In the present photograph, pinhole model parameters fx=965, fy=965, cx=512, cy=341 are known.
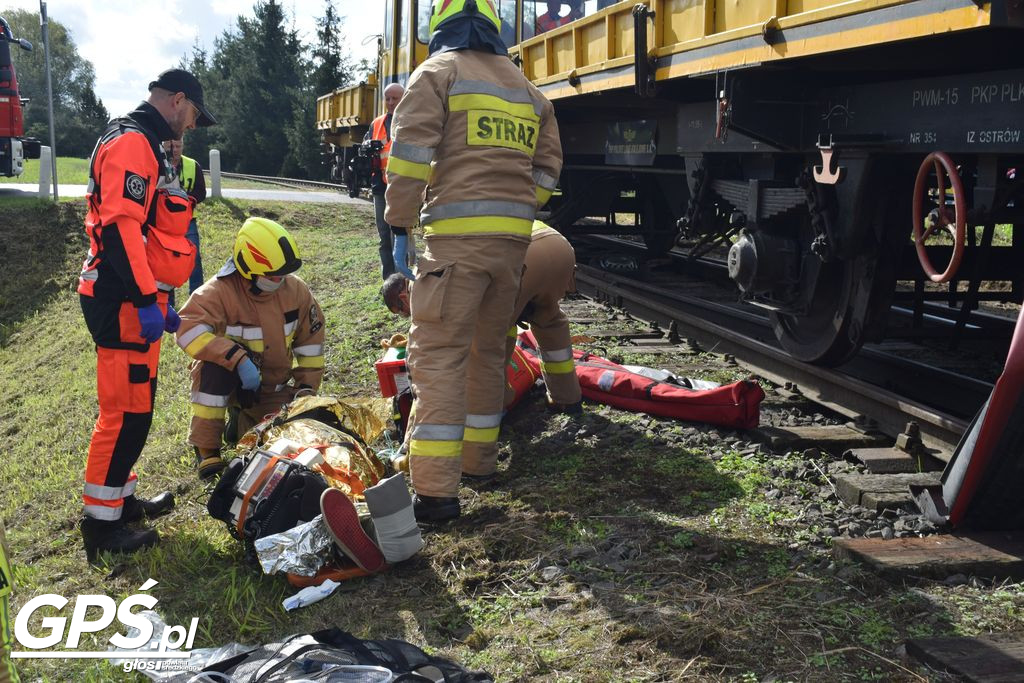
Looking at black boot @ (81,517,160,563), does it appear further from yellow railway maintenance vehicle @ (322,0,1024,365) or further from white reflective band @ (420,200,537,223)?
yellow railway maintenance vehicle @ (322,0,1024,365)

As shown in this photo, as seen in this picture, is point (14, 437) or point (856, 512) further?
point (14, 437)

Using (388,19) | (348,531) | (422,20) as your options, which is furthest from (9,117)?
(348,531)

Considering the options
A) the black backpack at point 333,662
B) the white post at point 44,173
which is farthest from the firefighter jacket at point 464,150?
the white post at point 44,173

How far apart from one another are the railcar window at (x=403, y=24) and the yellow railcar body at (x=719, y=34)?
3.68 meters

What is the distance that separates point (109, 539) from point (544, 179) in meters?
2.49

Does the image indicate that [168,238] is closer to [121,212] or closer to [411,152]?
[121,212]

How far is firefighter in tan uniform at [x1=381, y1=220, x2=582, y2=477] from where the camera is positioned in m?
4.42

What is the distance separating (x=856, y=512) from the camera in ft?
12.4

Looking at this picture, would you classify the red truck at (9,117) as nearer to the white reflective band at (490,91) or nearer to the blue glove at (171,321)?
the blue glove at (171,321)

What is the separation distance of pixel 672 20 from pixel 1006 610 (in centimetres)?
442

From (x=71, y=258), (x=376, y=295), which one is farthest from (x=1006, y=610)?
(x=71, y=258)

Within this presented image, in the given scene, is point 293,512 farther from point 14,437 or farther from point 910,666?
point 14,437

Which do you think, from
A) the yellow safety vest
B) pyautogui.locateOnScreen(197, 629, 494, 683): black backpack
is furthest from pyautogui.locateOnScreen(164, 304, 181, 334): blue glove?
the yellow safety vest

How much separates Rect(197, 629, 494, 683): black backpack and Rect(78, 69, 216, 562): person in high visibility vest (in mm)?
1800
